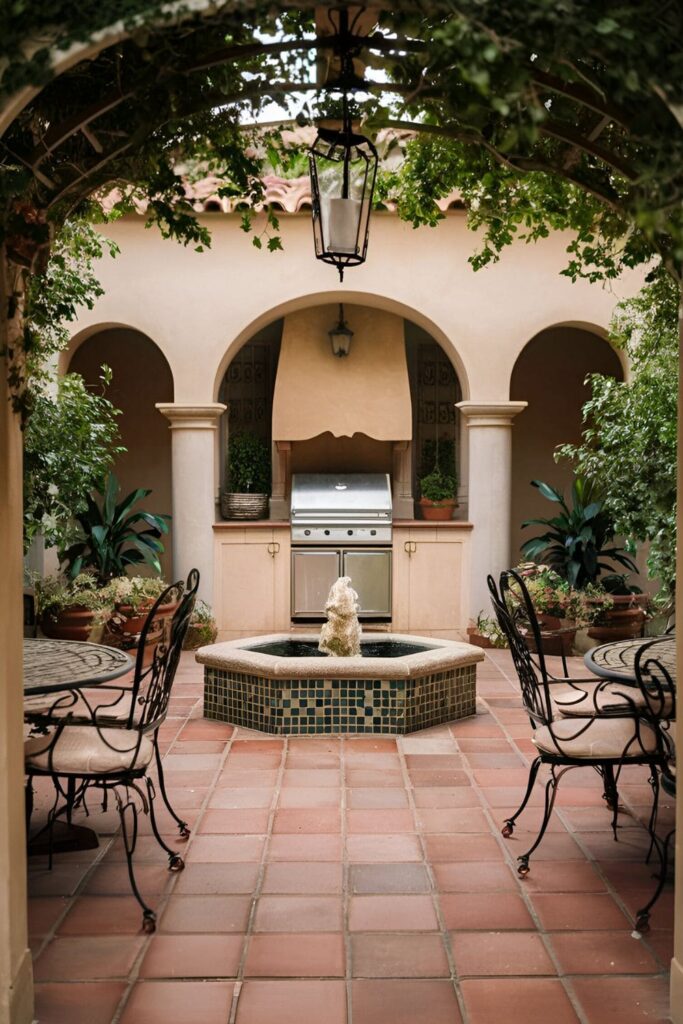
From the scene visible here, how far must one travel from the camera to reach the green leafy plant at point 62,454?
240 inches

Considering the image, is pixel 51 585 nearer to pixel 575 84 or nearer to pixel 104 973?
pixel 104 973

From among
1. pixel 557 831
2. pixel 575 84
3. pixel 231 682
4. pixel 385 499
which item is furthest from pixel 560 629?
pixel 575 84

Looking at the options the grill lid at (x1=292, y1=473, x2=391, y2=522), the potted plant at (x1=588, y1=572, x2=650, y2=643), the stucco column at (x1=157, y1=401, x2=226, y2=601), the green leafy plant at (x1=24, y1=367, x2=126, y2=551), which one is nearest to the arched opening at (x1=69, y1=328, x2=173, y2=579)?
the grill lid at (x1=292, y1=473, x2=391, y2=522)

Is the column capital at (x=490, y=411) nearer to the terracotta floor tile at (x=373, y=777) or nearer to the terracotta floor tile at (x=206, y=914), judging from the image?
the terracotta floor tile at (x=373, y=777)

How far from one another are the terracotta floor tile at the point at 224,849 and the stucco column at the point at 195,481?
4.35 meters

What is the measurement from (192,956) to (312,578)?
5679mm

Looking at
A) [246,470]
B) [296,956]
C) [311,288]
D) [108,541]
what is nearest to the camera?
[296,956]

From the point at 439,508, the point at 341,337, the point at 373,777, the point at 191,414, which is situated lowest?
the point at 373,777

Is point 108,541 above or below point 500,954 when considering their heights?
above

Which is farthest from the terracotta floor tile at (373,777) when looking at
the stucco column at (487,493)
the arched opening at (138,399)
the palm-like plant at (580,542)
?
the arched opening at (138,399)

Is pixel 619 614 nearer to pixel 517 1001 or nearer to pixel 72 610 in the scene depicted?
pixel 72 610

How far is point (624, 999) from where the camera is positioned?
258 centimetres

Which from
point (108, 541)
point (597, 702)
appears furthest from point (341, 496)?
point (597, 702)

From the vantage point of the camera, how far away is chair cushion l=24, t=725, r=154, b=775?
321 cm
